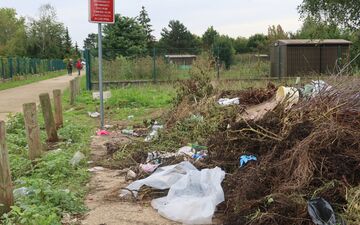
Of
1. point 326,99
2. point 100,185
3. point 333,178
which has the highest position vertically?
point 326,99

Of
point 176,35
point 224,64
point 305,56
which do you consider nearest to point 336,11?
point 305,56

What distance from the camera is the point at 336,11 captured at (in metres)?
20.8

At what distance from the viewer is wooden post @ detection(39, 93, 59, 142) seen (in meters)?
8.67

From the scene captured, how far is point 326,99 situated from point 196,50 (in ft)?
60.2

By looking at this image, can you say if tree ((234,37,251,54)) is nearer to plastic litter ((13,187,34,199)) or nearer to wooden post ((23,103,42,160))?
wooden post ((23,103,42,160))

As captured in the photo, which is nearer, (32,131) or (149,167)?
(149,167)

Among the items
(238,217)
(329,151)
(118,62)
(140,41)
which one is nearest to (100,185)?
(238,217)

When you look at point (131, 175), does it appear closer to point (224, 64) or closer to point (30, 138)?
point (30, 138)

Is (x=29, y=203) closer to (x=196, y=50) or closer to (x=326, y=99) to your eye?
(x=326, y=99)

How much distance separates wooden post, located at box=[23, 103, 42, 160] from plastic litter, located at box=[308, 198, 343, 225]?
14.3 feet

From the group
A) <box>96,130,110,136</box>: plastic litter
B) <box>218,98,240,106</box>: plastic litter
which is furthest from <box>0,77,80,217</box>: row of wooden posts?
<box>218,98,240,106</box>: plastic litter

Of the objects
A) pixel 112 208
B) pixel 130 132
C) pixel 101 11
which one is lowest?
pixel 112 208

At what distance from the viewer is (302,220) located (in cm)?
403

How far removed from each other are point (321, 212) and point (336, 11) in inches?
723
